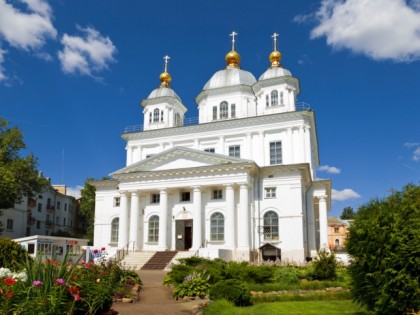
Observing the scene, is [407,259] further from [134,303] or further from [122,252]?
[122,252]

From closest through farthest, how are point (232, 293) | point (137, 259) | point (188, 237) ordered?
point (232, 293) → point (137, 259) → point (188, 237)

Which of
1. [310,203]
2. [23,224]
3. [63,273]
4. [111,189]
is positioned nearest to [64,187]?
[23,224]

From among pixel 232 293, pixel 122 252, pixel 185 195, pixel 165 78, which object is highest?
pixel 165 78

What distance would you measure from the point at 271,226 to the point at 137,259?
35.2ft

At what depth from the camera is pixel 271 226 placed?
3244 cm

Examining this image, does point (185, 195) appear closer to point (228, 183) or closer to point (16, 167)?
point (228, 183)

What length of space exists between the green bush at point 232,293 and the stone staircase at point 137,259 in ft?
54.9

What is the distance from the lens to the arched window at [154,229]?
1371 inches

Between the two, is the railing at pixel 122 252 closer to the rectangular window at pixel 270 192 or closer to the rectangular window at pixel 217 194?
the rectangular window at pixel 217 194

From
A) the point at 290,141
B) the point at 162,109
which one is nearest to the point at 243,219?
the point at 290,141

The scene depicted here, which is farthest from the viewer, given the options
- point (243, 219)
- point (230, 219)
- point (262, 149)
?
point (262, 149)

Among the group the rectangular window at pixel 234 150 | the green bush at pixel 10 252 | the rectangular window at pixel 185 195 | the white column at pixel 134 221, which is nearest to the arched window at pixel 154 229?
the white column at pixel 134 221

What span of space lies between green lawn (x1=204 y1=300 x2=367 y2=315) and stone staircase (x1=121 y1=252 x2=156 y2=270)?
684 inches

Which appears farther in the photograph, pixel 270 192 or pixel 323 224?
pixel 323 224
